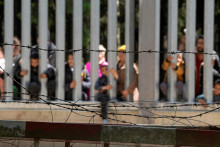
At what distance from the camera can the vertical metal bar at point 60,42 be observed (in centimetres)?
706

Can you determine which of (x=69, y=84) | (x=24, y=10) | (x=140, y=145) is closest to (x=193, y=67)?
(x=69, y=84)

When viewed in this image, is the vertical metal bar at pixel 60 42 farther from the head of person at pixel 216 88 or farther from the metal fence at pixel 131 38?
the head of person at pixel 216 88

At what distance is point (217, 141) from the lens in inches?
148

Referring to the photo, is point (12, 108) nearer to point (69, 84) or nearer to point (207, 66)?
point (69, 84)

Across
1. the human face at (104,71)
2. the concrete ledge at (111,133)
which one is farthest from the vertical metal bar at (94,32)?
the concrete ledge at (111,133)

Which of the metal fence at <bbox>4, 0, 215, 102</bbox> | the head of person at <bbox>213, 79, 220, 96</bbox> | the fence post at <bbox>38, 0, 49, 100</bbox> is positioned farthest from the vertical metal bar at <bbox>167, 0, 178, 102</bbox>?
the fence post at <bbox>38, 0, 49, 100</bbox>

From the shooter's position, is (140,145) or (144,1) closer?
(140,145)

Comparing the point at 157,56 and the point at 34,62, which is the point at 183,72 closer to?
the point at 157,56

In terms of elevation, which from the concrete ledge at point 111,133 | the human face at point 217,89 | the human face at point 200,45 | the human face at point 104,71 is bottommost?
the concrete ledge at point 111,133

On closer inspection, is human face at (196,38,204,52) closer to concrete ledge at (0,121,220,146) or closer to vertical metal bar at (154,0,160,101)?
vertical metal bar at (154,0,160,101)

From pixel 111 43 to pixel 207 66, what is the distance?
113 cm

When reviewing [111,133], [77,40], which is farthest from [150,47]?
[111,133]

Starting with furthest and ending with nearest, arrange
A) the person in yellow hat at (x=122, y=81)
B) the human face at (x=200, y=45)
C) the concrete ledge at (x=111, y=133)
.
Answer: the human face at (x=200, y=45) → the person in yellow hat at (x=122, y=81) → the concrete ledge at (x=111, y=133)

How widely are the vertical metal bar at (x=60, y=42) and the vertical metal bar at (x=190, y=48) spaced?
1.44 meters
